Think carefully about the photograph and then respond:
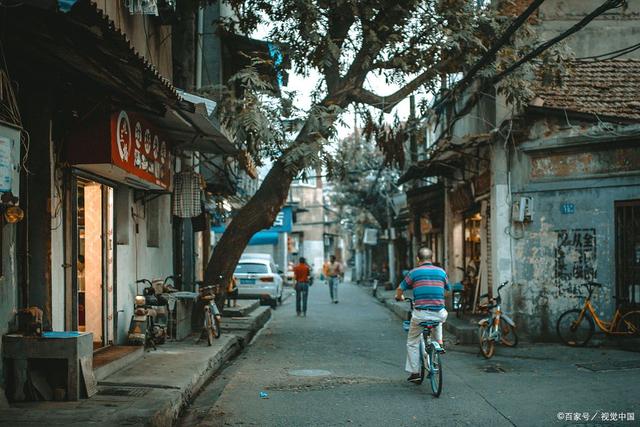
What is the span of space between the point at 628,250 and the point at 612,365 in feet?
12.8

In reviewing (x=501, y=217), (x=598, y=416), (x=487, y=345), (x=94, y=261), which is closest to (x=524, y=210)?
(x=501, y=217)

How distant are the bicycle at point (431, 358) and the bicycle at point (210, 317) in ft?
14.8

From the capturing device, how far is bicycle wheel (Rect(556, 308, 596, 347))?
45.1ft

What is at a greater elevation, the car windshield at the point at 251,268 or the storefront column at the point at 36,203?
the storefront column at the point at 36,203

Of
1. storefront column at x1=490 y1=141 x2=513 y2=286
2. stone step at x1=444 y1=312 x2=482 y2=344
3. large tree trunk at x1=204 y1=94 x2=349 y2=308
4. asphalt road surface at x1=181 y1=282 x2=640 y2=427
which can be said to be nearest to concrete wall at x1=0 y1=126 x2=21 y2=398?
asphalt road surface at x1=181 y1=282 x2=640 y2=427

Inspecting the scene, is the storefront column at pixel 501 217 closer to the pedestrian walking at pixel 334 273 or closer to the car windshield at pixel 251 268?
the car windshield at pixel 251 268

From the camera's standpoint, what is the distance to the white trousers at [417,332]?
951cm

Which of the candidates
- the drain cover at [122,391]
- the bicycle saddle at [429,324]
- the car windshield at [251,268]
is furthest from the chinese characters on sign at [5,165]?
the car windshield at [251,268]

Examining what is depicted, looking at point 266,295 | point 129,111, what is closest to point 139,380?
point 129,111

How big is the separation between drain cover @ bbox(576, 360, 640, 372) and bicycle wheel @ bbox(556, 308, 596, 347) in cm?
208

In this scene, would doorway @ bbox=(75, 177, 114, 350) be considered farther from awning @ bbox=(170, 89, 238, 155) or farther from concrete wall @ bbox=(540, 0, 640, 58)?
concrete wall @ bbox=(540, 0, 640, 58)

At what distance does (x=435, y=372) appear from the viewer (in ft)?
29.1

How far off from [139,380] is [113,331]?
2.71 m

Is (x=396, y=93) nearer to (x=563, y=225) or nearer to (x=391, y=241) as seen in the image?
(x=563, y=225)
